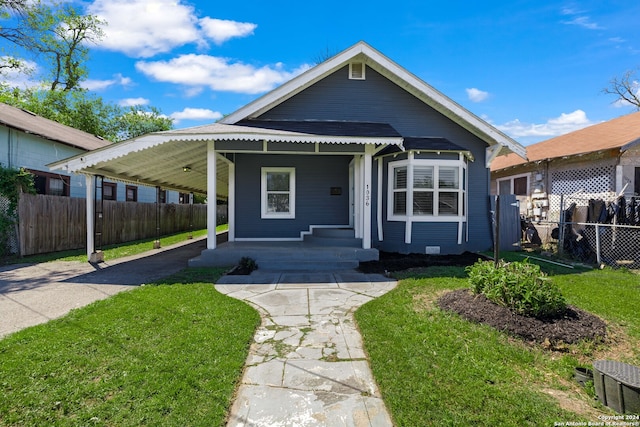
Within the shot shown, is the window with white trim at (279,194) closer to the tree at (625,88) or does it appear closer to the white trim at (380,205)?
the white trim at (380,205)

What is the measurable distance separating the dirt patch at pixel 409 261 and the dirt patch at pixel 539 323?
10.2 feet

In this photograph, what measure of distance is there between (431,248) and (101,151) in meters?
8.68

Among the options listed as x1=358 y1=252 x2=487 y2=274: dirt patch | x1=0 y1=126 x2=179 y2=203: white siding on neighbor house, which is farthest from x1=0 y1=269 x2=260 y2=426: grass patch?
x1=0 y1=126 x2=179 y2=203: white siding on neighbor house

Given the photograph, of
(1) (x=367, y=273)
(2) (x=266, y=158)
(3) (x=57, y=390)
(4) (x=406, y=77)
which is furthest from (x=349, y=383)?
(4) (x=406, y=77)

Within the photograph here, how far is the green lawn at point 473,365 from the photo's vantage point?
2551mm

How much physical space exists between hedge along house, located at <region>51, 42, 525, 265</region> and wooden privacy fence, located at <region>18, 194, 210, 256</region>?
2632mm

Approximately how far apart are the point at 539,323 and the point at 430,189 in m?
5.53

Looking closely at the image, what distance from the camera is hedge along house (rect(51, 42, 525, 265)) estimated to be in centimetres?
848

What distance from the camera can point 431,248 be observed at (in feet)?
30.7

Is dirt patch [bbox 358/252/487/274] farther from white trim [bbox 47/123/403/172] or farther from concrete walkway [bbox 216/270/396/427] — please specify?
white trim [bbox 47/123/403/172]

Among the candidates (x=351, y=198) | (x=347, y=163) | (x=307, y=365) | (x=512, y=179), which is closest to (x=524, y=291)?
(x=307, y=365)

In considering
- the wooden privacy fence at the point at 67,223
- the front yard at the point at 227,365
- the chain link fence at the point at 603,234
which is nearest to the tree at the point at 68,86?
the wooden privacy fence at the point at 67,223

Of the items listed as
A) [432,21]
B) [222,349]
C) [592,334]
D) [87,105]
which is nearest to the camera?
[222,349]

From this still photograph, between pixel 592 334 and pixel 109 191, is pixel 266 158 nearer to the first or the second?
pixel 592 334
